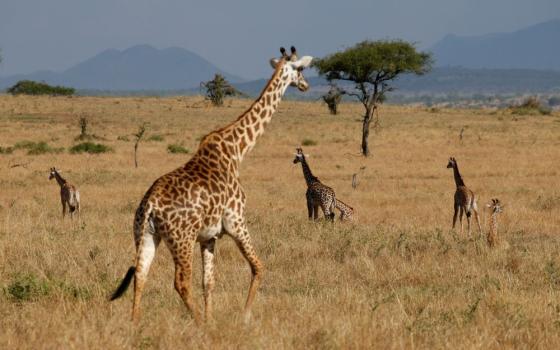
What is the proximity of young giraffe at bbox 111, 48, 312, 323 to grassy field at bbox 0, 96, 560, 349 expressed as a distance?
38cm

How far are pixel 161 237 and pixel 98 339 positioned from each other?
1121mm

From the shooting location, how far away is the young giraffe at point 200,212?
634 centimetres

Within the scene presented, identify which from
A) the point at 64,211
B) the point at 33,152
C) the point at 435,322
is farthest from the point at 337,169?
the point at 435,322

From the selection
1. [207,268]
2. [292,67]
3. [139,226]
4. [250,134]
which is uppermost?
[292,67]

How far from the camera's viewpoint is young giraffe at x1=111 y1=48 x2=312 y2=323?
6344 millimetres

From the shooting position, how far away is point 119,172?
Result: 24719mm

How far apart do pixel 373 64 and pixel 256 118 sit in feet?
102

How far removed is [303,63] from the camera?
25.7ft

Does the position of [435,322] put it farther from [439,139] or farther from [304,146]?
[439,139]

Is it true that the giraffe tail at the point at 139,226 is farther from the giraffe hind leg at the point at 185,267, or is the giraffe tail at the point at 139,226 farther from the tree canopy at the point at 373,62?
the tree canopy at the point at 373,62

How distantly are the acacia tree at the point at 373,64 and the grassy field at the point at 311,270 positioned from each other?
12.9 m

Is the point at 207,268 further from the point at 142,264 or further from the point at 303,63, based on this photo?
the point at 303,63

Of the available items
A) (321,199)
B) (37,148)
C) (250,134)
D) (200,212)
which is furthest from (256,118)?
(37,148)

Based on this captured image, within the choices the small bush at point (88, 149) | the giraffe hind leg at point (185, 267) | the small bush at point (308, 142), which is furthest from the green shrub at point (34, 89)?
the giraffe hind leg at point (185, 267)
